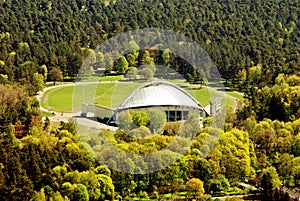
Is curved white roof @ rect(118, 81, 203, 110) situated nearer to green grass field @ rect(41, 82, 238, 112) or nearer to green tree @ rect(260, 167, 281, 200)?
green grass field @ rect(41, 82, 238, 112)

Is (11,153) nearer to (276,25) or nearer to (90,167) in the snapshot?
(90,167)

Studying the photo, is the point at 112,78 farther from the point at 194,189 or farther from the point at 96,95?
the point at 194,189

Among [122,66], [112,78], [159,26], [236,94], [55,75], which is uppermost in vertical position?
[159,26]

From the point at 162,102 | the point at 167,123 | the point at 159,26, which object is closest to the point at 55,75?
the point at 162,102

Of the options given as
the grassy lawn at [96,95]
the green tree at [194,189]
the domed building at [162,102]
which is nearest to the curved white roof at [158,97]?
the domed building at [162,102]

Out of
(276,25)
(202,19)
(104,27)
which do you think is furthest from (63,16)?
(276,25)

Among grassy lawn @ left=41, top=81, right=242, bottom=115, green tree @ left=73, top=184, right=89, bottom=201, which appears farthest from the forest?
grassy lawn @ left=41, top=81, right=242, bottom=115
